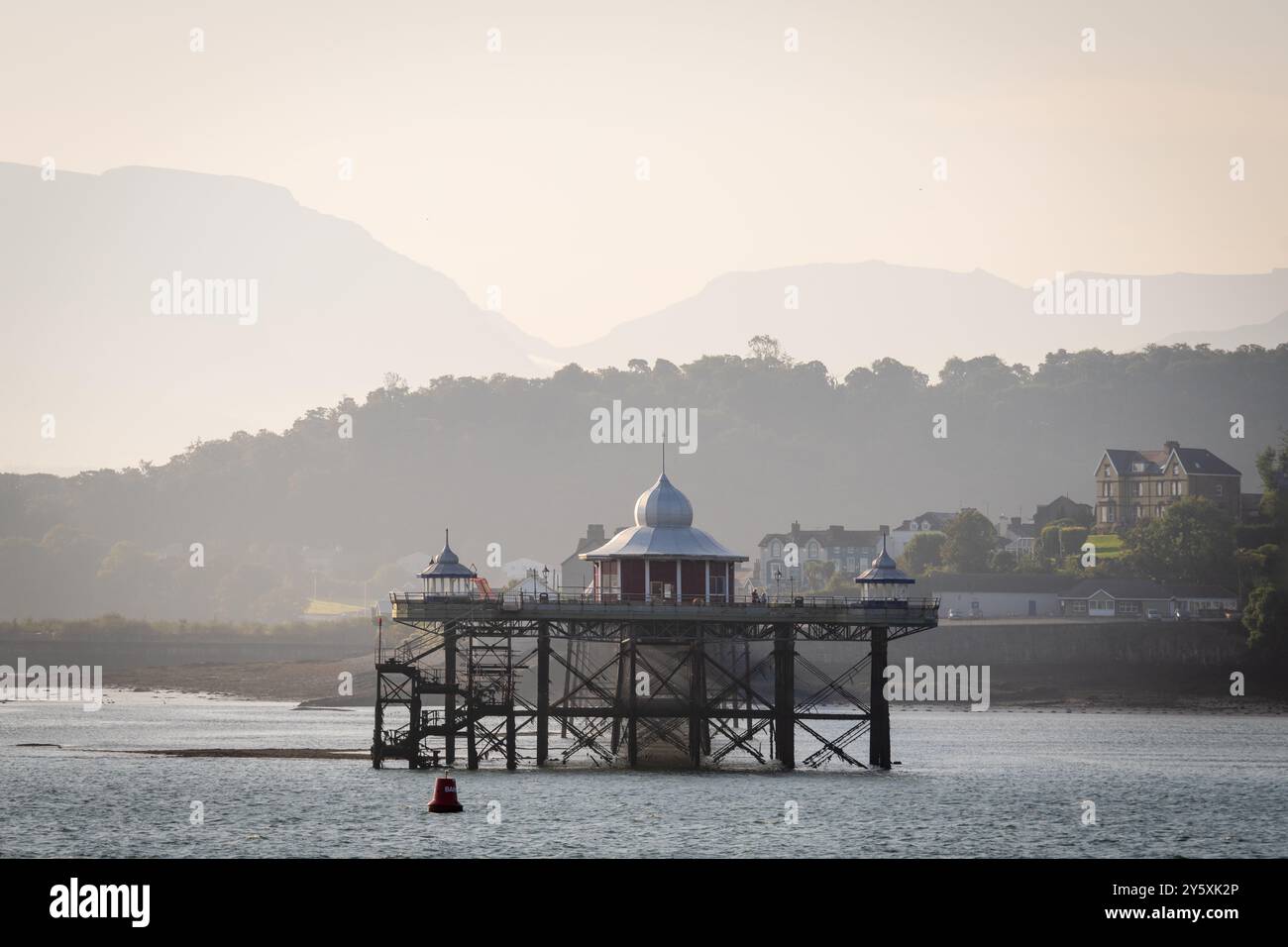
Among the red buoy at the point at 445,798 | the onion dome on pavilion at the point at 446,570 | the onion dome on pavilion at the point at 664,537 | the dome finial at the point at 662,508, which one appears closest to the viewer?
the red buoy at the point at 445,798

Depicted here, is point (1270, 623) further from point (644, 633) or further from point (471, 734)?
point (471, 734)

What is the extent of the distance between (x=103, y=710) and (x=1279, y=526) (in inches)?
4005

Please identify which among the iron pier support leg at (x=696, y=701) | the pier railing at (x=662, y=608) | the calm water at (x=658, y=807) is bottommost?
the calm water at (x=658, y=807)

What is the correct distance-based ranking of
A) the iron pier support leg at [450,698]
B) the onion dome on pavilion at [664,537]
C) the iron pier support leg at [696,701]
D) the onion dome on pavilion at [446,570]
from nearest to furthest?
the iron pier support leg at [450,698] < the iron pier support leg at [696,701] < the onion dome on pavilion at [446,570] < the onion dome on pavilion at [664,537]

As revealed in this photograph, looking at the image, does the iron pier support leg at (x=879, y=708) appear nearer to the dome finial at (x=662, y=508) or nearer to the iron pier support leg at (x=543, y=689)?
the dome finial at (x=662, y=508)

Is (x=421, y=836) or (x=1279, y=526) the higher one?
(x=1279, y=526)

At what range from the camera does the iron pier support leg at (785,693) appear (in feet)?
286

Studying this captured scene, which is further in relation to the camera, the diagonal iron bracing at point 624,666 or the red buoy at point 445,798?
the diagonal iron bracing at point 624,666

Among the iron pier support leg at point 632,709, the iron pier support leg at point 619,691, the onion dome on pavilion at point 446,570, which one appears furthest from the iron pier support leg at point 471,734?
the iron pier support leg at point 632,709

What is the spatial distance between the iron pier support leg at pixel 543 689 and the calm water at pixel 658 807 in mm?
2622
